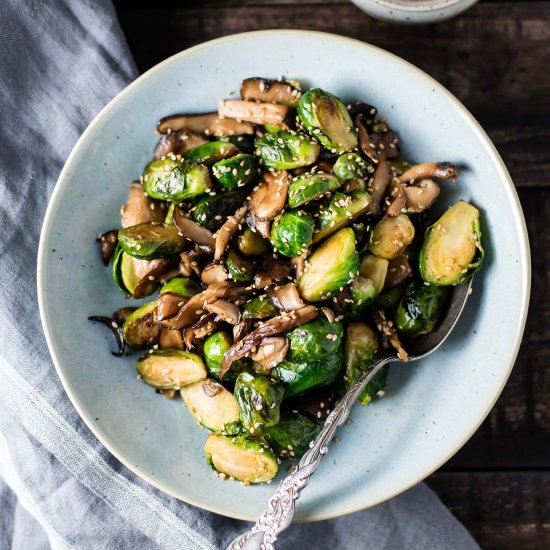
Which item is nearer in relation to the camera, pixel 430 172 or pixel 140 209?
pixel 430 172

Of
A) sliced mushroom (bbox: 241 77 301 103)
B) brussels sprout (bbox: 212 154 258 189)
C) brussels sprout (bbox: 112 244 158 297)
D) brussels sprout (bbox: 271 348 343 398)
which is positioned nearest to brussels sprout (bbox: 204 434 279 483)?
brussels sprout (bbox: 271 348 343 398)

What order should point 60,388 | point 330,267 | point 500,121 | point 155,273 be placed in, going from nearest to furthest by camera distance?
point 330,267 → point 155,273 → point 60,388 → point 500,121

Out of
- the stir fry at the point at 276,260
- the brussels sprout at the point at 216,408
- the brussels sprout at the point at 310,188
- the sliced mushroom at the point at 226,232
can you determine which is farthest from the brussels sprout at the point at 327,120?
the brussels sprout at the point at 216,408

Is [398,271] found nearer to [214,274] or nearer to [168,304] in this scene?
[214,274]

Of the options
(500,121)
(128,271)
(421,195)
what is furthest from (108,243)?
(500,121)

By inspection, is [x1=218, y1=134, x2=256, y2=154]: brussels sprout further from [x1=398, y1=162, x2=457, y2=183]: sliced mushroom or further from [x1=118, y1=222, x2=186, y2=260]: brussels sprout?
[x1=398, y1=162, x2=457, y2=183]: sliced mushroom
